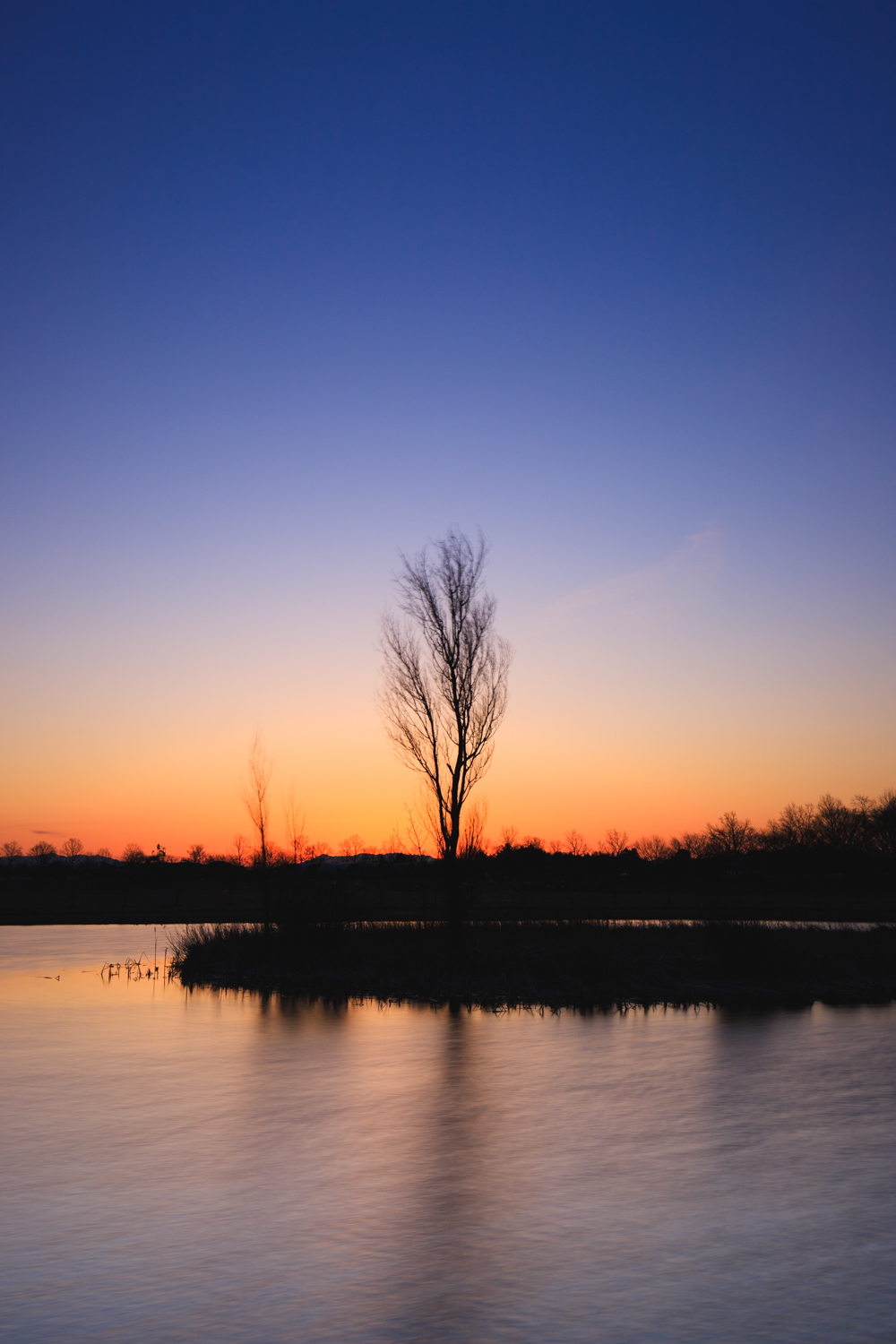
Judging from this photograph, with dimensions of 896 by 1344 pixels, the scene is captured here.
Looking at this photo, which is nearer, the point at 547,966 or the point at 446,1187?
the point at 446,1187

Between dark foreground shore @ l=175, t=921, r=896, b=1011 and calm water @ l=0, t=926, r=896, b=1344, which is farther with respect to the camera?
dark foreground shore @ l=175, t=921, r=896, b=1011

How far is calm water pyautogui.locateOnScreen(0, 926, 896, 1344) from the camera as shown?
208 inches

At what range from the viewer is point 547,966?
19.4m

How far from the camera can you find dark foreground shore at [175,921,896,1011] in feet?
61.1

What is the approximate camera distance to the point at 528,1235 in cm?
646

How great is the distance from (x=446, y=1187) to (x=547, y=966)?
39.7 feet

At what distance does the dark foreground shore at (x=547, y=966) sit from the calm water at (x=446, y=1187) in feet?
13.4

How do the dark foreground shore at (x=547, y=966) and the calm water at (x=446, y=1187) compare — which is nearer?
the calm water at (x=446, y=1187)

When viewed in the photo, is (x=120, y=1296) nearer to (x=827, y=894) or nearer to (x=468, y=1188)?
(x=468, y=1188)

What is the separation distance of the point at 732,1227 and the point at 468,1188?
194 cm

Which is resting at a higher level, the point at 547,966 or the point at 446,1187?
the point at 547,966

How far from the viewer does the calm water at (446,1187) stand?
528cm

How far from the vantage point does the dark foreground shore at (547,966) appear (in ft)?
61.1

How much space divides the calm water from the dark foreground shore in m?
4.08
